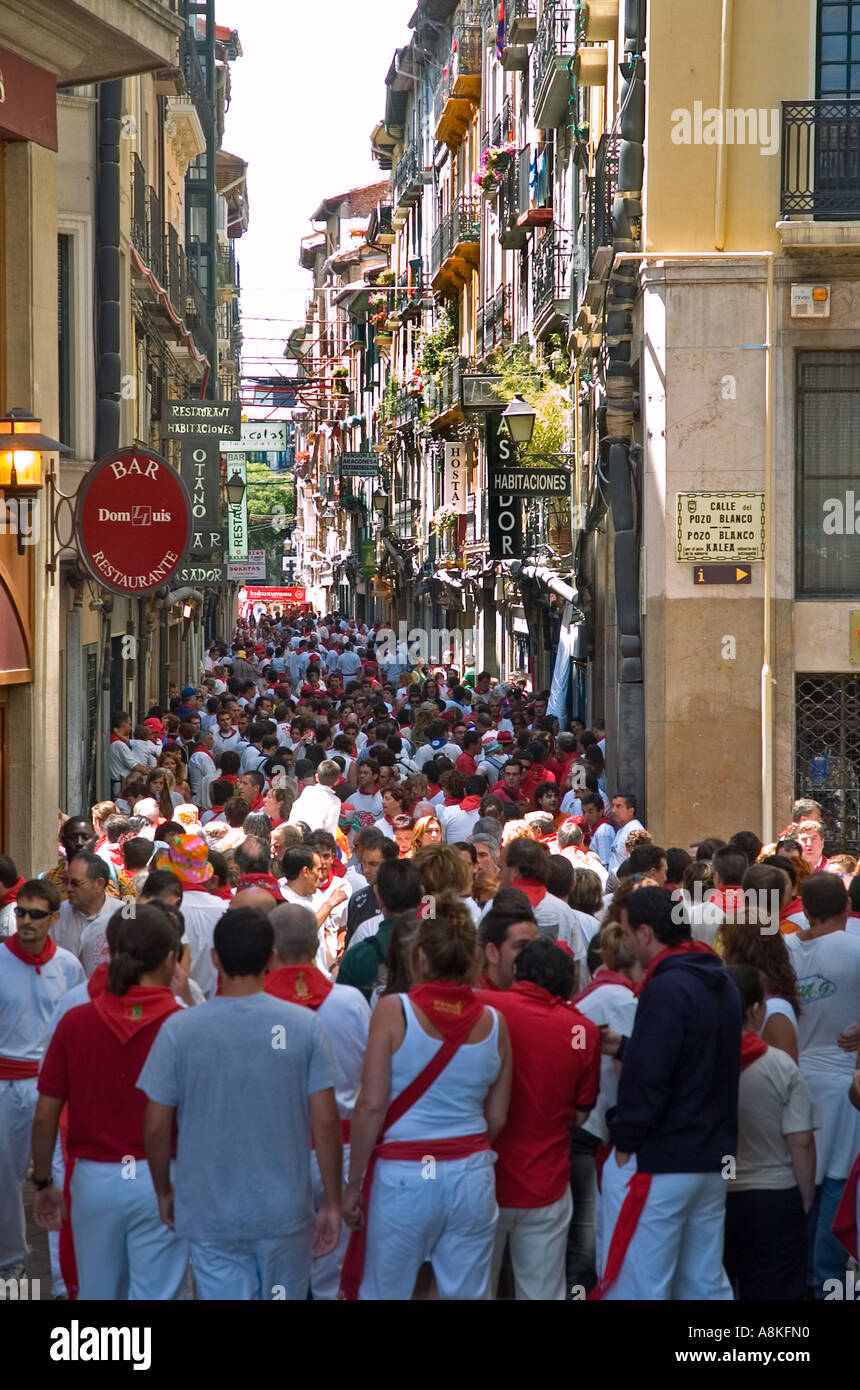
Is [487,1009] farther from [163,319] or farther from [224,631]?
[224,631]

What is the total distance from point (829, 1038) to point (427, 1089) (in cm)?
215

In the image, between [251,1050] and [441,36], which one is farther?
[441,36]

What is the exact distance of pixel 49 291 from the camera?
43.3 ft

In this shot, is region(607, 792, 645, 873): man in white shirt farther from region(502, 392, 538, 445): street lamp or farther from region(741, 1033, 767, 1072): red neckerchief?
region(502, 392, 538, 445): street lamp

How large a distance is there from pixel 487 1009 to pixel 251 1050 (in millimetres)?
852

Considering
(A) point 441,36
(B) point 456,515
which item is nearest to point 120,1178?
(B) point 456,515

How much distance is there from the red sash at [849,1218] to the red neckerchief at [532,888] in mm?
2487

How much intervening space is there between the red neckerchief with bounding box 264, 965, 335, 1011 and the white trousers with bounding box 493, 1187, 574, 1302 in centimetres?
103

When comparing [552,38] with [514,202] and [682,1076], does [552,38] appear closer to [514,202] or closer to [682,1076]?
Answer: [514,202]

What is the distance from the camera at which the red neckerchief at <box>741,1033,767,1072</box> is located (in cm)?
613

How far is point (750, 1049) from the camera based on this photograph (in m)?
6.15

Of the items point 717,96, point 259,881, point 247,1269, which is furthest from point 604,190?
point 247,1269

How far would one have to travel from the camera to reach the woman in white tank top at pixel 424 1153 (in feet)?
18.9

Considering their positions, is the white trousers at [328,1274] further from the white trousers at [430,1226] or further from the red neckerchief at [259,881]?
the red neckerchief at [259,881]
